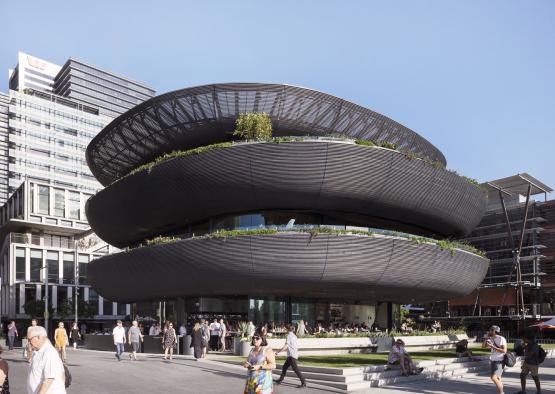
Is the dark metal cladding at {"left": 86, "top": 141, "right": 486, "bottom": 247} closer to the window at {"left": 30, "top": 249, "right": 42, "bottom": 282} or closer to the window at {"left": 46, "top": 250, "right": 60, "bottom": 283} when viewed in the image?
the window at {"left": 30, "top": 249, "right": 42, "bottom": 282}

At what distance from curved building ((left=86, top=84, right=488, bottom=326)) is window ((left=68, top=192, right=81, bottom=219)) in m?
43.5

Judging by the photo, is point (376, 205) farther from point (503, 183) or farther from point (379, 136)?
point (503, 183)

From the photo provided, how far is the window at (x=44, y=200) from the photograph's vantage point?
76.8 m

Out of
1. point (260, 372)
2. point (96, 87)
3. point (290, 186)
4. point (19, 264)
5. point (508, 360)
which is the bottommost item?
point (508, 360)

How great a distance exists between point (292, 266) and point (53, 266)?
2146 inches

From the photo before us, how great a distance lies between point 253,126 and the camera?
3228 centimetres

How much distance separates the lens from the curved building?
30109mm

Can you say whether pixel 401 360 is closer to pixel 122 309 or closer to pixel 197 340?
pixel 197 340

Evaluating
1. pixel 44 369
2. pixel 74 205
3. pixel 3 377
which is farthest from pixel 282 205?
pixel 74 205

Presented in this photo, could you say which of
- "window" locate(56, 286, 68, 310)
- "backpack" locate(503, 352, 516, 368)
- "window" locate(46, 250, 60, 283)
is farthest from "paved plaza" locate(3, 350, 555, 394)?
"window" locate(46, 250, 60, 283)

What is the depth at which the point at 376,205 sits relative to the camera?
33469 mm

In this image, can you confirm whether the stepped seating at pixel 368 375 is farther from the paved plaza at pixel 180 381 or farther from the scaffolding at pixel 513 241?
the scaffolding at pixel 513 241

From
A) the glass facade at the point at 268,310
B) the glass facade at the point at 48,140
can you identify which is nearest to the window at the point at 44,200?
the glass facade at the point at 48,140

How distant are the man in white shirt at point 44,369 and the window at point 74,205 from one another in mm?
77482
